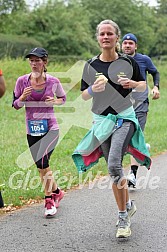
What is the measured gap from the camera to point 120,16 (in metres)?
55.7

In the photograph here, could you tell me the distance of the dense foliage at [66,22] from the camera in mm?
39375

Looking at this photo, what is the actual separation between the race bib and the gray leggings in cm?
95

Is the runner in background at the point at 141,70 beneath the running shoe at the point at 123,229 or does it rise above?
above

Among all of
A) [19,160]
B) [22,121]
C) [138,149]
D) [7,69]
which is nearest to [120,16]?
[7,69]

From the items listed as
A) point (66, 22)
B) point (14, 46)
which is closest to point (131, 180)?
point (14, 46)

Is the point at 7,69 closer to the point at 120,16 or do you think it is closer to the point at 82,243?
the point at 82,243

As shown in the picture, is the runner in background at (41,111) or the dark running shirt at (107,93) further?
the runner in background at (41,111)

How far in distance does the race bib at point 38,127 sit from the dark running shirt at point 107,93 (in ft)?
2.71

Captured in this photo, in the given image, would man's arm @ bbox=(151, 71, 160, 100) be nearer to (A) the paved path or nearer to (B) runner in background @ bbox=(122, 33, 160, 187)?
(B) runner in background @ bbox=(122, 33, 160, 187)

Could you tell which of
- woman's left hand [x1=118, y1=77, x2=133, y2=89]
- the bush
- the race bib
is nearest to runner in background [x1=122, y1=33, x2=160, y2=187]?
the race bib

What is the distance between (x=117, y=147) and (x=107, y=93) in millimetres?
562

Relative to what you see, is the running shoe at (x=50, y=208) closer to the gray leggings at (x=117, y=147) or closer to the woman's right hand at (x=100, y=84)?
the gray leggings at (x=117, y=147)

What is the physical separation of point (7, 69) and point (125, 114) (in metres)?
19.2

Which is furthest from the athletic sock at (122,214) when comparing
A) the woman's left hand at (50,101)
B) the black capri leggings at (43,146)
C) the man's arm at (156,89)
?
the man's arm at (156,89)
